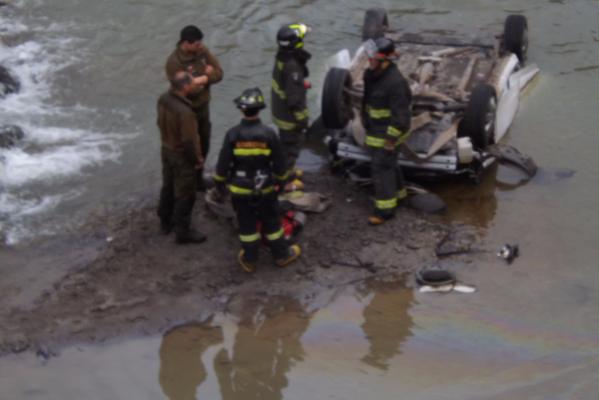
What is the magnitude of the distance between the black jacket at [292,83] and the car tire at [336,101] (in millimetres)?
422

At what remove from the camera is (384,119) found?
8.52 metres

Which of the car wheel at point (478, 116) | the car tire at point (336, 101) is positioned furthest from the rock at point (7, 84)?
the car wheel at point (478, 116)

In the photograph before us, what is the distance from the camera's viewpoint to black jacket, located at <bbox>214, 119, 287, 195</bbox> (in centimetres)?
741

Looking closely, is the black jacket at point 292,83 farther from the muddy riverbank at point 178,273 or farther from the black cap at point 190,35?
the muddy riverbank at point 178,273

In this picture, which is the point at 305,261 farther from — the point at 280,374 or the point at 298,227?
the point at 280,374

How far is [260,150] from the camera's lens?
7438 mm

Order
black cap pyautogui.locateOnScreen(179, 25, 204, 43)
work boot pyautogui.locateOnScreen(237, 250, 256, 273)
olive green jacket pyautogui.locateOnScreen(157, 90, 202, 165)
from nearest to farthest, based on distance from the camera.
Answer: olive green jacket pyautogui.locateOnScreen(157, 90, 202, 165) → work boot pyautogui.locateOnScreen(237, 250, 256, 273) → black cap pyautogui.locateOnScreen(179, 25, 204, 43)

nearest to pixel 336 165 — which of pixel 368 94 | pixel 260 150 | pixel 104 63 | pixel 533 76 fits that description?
pixel 368 94

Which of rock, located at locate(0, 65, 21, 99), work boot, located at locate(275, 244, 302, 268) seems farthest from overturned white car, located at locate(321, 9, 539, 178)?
rock, located at locate(0, 65, 21, 99)

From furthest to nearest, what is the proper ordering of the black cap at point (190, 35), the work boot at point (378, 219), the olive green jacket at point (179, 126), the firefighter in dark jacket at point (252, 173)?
the work boot at point (378, 219), the black cap at point (190, 35), the olive green jacket at point (179, 126), the firefighter in dark jacket at point (252, 173)

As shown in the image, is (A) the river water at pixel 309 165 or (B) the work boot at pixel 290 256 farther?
(B) the work boot at pixel 290 256

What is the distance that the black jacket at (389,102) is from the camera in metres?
8.31

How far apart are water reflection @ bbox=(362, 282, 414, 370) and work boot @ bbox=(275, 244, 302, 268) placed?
0.84 m

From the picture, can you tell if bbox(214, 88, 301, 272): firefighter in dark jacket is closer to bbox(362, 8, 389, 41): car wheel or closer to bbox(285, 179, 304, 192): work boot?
bbox(285, 179, 304, 192): work boot
